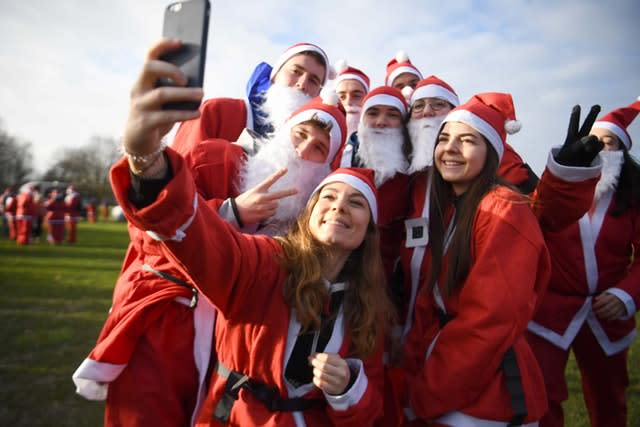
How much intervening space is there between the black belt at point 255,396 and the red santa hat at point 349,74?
345cm

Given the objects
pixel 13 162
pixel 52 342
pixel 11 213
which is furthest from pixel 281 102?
pixel 13 162

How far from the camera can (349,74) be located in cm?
443

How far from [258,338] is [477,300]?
110 cm

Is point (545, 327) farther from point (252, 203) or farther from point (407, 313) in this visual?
point (252, 203)

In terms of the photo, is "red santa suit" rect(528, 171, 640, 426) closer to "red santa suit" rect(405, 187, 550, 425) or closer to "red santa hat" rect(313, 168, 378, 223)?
"red santa suit" rect(405, 187, 550, 425)

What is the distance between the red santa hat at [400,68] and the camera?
4648mm

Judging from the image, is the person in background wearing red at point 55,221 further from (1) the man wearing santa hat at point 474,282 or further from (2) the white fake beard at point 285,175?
(1) the man wearing santa hat at point 474,282

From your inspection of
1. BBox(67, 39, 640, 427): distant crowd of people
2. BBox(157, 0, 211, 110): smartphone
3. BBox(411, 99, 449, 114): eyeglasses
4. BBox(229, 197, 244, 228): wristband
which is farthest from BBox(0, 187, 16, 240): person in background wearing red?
BBox(157, 0, 211, 110): smartphone

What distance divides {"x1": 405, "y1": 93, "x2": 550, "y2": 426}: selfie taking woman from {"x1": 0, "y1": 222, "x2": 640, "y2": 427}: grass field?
270cm

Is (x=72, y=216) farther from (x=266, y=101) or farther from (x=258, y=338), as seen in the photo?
(x=258, y=338)

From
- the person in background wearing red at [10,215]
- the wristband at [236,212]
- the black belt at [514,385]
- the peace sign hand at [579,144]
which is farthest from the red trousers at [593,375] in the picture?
the person in background wearing red at [10,215]

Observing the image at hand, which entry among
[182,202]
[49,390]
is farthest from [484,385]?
[49,390]

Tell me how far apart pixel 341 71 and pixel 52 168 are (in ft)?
205

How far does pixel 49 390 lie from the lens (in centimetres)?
405
